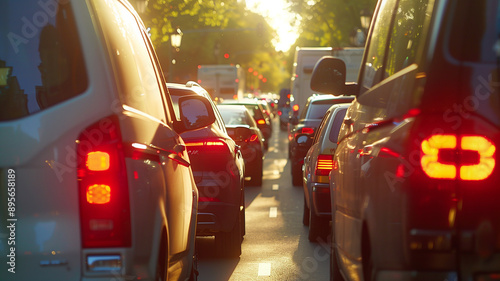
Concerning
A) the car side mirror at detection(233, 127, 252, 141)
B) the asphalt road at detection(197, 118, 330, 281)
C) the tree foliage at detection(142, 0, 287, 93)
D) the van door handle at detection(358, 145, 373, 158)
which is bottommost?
the asphalt road at detection(197, 118, 330, 281)

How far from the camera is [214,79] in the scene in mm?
52688

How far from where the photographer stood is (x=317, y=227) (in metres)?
11.3

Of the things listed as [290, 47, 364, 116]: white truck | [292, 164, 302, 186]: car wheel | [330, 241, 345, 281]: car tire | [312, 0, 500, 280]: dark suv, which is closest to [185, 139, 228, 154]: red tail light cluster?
[330, 241, 345, 281]: car tire

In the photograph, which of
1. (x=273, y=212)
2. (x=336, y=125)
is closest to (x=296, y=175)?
(x=273, y=212)

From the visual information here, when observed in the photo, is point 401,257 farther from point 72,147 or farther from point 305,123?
point 305,123

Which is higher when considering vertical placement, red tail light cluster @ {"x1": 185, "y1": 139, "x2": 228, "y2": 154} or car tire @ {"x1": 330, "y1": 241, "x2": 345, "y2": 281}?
red tail light cluster @ {"x1": 185, "y1": 139, "x2": 228, "y2": 154}

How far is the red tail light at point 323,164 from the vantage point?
37.0 ft

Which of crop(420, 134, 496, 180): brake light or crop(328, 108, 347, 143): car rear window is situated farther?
crop(328, 108, 347, 143): car rear window

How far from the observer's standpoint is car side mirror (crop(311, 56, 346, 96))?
242 inches

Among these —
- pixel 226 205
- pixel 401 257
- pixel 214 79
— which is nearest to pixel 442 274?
pixel 401 257

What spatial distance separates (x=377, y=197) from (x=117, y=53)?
4.32ft

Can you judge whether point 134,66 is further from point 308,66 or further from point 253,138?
point 308,66

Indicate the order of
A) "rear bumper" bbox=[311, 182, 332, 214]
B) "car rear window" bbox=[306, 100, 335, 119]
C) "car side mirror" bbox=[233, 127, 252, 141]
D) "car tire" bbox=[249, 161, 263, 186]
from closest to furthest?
1. "rear bumper" bbox=[311, 182, 332, 214]
2. "car side mirror" bbox=[233, 127, 252, 141]
3. "car rear window" bbox=[306, 100, 335, 119]
4. "car tire" bbox=[249, 161, 263, 186]

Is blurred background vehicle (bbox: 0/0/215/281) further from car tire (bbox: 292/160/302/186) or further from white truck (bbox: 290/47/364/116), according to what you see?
white truck (bbox: 290/47/364/116)
